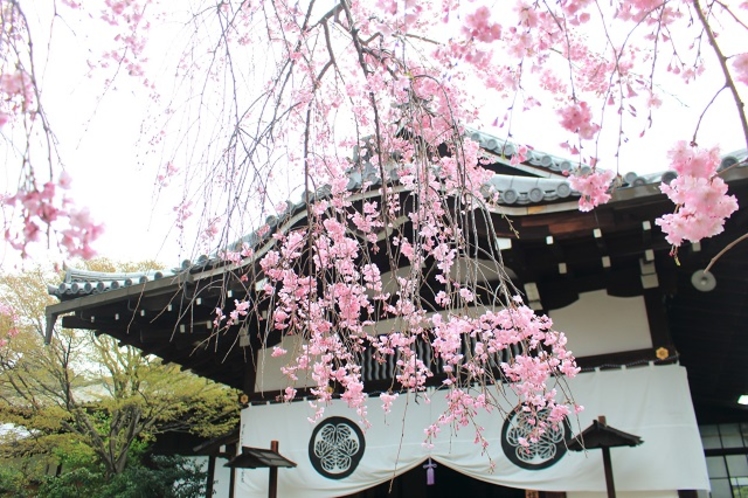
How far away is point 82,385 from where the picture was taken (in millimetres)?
9766

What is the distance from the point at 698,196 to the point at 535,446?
3219mm

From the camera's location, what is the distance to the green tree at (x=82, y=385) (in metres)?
8.77

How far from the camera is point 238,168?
2639mm

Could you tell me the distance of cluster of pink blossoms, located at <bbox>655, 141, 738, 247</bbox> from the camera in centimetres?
169

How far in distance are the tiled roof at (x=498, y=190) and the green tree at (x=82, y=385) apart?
3730mm

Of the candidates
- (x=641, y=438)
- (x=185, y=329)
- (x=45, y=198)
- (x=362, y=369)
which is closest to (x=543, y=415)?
(x=641, y=438)

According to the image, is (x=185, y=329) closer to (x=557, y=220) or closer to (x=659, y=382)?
(x=557, y=220)

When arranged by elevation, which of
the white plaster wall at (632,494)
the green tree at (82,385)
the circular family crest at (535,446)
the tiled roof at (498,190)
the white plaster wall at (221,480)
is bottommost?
the white plaster wall at (221,480)

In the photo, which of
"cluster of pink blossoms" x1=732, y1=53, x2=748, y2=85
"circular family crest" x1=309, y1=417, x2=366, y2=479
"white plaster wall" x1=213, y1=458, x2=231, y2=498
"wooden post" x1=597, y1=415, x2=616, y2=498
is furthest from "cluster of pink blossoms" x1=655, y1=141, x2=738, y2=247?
"white plaster wall" x1=213, y1=458, x2=231, y2=498

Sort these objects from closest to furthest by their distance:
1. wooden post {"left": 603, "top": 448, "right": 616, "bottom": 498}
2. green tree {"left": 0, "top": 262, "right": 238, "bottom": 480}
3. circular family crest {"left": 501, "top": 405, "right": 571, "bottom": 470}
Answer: wooden post {"left": 603, "top": 448, "right": 616, "bottom": 498} < circular family crest {"left": 501, "top": 405, "right": 571, "bottom": 470} < green tree {"left": 0, "top": 262, "right": 238, "bottom": 480}

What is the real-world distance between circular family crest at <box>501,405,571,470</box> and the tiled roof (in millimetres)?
1608

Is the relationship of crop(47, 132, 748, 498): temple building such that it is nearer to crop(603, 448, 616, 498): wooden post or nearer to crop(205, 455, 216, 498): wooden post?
crop(603, 448, 616, 498): wooden post

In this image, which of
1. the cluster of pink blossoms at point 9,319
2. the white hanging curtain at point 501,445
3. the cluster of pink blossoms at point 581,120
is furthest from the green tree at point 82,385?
the cluster of pink blossoms at point 581,120

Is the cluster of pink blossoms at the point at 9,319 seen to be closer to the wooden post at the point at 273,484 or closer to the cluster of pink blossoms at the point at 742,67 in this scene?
the wooden post at the point at 273,484
